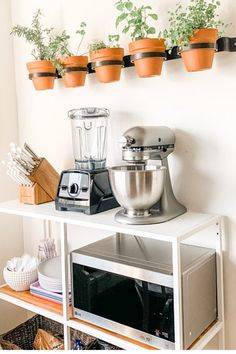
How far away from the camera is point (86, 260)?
1.51 m

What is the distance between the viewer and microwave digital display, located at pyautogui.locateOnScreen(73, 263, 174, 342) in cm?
130

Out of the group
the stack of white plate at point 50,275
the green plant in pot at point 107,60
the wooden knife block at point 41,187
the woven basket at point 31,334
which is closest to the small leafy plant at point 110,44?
the green plant in pot at point 107,60

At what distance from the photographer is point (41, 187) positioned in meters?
1.85

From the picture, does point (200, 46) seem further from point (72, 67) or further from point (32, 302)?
point (32, 302)

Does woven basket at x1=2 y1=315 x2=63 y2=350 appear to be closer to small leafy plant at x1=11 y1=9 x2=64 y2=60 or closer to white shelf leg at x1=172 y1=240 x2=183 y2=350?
white shelf leg at x1=172 y1=240 x2=183 y2=350

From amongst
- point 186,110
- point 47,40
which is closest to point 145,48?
point 186,110

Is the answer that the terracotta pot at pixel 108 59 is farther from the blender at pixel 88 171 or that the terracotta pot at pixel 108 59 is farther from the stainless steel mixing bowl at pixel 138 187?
the stainless steel mixing bowl at pixel 138 187

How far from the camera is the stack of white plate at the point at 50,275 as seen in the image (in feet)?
5.66

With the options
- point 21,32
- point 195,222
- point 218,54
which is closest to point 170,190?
point 195,222

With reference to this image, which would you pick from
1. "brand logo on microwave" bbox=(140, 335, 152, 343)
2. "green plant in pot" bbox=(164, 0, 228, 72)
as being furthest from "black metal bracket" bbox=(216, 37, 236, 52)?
"brand logo on microwave" bbox=(140, 335, 152, 343)

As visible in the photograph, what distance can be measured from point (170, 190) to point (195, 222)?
18 cm

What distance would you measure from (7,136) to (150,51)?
1.13 m

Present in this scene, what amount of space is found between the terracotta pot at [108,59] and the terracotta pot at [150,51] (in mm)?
136

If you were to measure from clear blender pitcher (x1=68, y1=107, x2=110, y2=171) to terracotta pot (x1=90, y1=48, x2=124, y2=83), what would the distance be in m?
0.21
